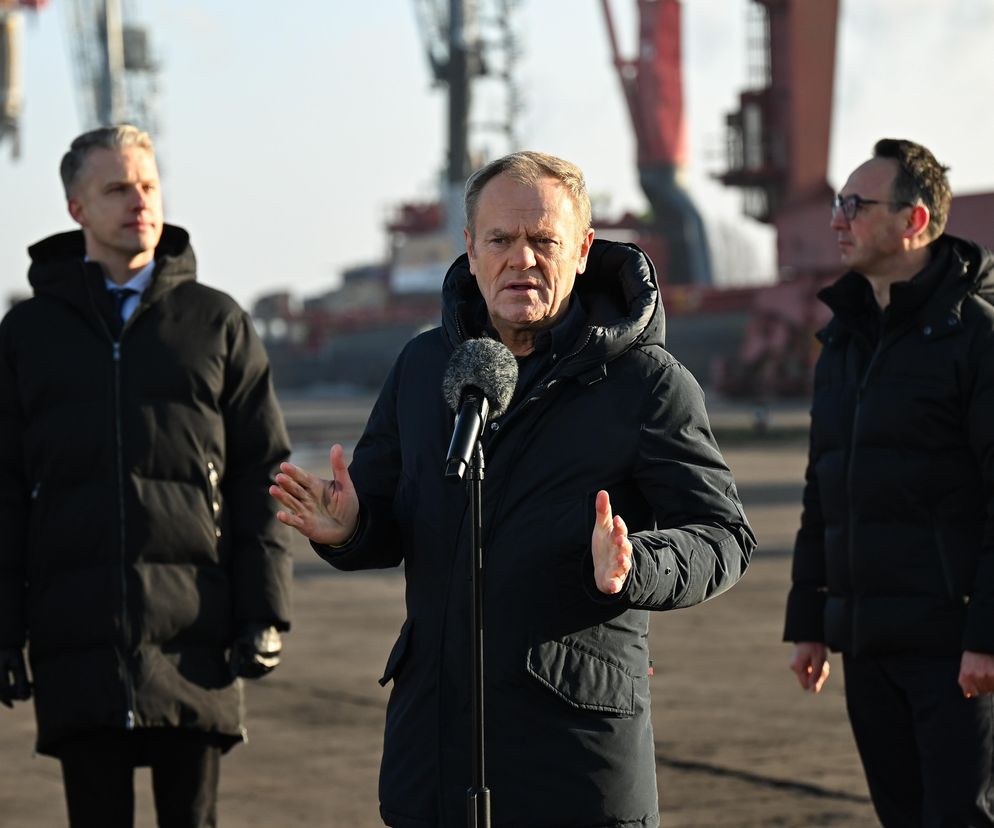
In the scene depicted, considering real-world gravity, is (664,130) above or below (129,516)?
below

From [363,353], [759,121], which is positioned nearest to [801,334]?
[759,121]

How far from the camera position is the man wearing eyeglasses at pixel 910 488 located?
4086mm

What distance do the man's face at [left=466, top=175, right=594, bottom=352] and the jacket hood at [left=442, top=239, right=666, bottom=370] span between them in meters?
0.11

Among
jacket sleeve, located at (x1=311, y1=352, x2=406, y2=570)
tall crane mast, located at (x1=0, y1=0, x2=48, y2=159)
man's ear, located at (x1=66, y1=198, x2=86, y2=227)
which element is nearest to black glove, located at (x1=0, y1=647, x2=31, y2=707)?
man's ear, located at (x1=66, y1=198, x2=86, y2=227)

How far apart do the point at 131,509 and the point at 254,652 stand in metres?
0.44

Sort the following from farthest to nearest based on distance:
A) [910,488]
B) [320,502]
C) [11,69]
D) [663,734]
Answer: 1. [11,69]
2. [663,734]
3. [910,488]
4. [320,502]

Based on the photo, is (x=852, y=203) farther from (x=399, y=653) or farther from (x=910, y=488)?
(x=399, y=653)

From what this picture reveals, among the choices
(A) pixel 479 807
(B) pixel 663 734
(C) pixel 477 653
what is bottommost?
(B) pixel 663 734

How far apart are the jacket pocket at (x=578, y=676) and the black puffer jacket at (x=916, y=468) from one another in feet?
4.16

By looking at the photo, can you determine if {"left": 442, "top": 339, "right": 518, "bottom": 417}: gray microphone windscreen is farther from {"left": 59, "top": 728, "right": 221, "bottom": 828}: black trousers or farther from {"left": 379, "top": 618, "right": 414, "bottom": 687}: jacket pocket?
{"left": 59, "top": 728, "right": 221, "bottom": 828}: black trousers

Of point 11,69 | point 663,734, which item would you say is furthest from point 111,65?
point 663,734

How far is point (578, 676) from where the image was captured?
3016 mm

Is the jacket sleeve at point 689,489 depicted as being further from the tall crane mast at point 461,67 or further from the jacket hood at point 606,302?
the tall crane mast at point 461,67

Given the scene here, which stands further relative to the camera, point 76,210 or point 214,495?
point 76,210
